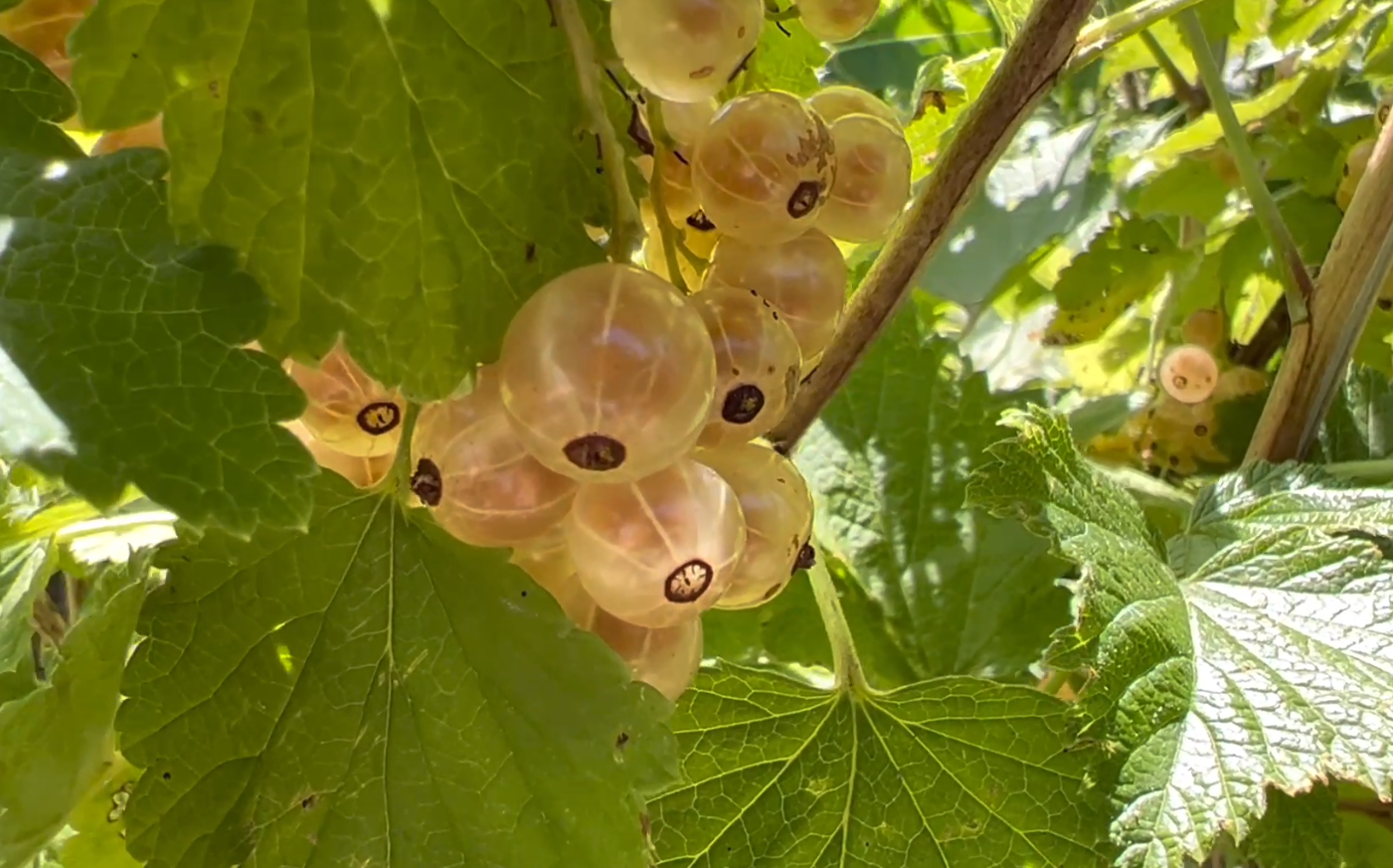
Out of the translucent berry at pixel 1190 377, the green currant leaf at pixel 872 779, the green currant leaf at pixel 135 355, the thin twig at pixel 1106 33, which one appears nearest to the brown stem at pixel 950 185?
the thin twig at pixel 1106 33

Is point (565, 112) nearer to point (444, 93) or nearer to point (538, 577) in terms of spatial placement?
point (444, 93)

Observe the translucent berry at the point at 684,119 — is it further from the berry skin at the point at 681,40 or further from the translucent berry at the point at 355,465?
the translucent berry at the point at 355,465

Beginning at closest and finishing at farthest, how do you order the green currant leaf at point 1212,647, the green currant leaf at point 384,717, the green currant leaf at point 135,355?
the green currant leaf at point 135,355 → the green currant leaf at point 384,717 → the green currant leaf at point 1212,647

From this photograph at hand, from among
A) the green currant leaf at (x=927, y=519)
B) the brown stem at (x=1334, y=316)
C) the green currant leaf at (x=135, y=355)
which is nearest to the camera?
the green currant leaf at (x=135, y=355)

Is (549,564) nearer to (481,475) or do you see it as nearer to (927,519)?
(481,475)

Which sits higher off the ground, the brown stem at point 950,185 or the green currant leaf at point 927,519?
the brown stem at point 950,185

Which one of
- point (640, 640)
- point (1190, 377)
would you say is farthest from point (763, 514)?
point (1190, 377)

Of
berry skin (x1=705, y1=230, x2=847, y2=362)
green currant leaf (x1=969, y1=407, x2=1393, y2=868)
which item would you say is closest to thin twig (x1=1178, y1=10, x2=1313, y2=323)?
green currant leaf (x1=969, y1=407, x2=1393, y2=868)
